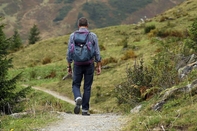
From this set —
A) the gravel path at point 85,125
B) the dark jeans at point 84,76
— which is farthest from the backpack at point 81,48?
the gravel path at point 85,125

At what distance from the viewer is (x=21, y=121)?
823 cm

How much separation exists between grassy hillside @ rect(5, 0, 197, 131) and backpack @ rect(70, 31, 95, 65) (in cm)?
205

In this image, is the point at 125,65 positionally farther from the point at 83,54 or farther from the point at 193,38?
the point at 83,54

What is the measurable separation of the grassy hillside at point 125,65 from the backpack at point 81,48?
6.73 ft

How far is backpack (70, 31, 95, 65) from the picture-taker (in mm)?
9148

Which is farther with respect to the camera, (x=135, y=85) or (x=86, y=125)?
(x=135, y=85)

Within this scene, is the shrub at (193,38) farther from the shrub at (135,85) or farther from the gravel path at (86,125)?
the gravel path at (86,125)

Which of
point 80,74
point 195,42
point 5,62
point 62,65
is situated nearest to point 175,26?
point 62,65

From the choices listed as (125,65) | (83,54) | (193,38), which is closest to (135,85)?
(83,54)

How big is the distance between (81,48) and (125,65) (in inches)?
469

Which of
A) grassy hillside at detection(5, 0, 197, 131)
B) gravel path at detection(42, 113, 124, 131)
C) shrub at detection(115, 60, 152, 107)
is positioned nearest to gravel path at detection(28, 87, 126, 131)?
gravel path at detection(42, 113, 124, 131)

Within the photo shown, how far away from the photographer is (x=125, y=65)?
20.9 metres

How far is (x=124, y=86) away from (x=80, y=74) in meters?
2.03

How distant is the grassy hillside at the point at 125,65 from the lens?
6.38 meters
